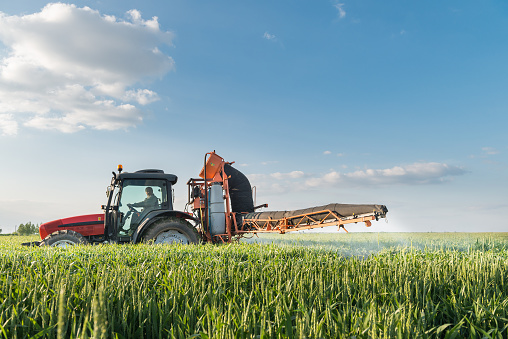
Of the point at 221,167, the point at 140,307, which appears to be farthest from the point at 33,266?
the point at 221,167

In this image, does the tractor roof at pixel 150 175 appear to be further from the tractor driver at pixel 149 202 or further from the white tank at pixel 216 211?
the white tank at pixel 216 211

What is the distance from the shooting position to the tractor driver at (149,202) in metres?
10.0

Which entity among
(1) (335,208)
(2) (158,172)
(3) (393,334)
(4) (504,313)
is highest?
(2) (158,172)

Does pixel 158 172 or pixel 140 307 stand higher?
pixel 158 172

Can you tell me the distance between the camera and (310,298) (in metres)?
3.33

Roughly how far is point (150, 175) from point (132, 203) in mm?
904

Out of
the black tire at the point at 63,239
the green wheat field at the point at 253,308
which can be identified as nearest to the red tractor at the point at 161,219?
the black tire at the point at 63,239

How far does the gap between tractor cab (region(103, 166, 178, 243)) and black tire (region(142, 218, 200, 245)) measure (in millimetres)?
327

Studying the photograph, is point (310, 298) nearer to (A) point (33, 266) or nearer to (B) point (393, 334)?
(B) point (393, 334)

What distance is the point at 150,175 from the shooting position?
10070 mm

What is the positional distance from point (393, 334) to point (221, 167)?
10002 mm

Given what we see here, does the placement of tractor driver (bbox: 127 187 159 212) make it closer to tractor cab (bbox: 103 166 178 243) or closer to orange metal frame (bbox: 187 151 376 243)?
tractor cab (bbox: 103 166 178 243)

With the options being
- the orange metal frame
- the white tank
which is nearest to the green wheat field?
the orange metal frame

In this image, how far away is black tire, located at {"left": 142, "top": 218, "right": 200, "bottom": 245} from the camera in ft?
31.3
